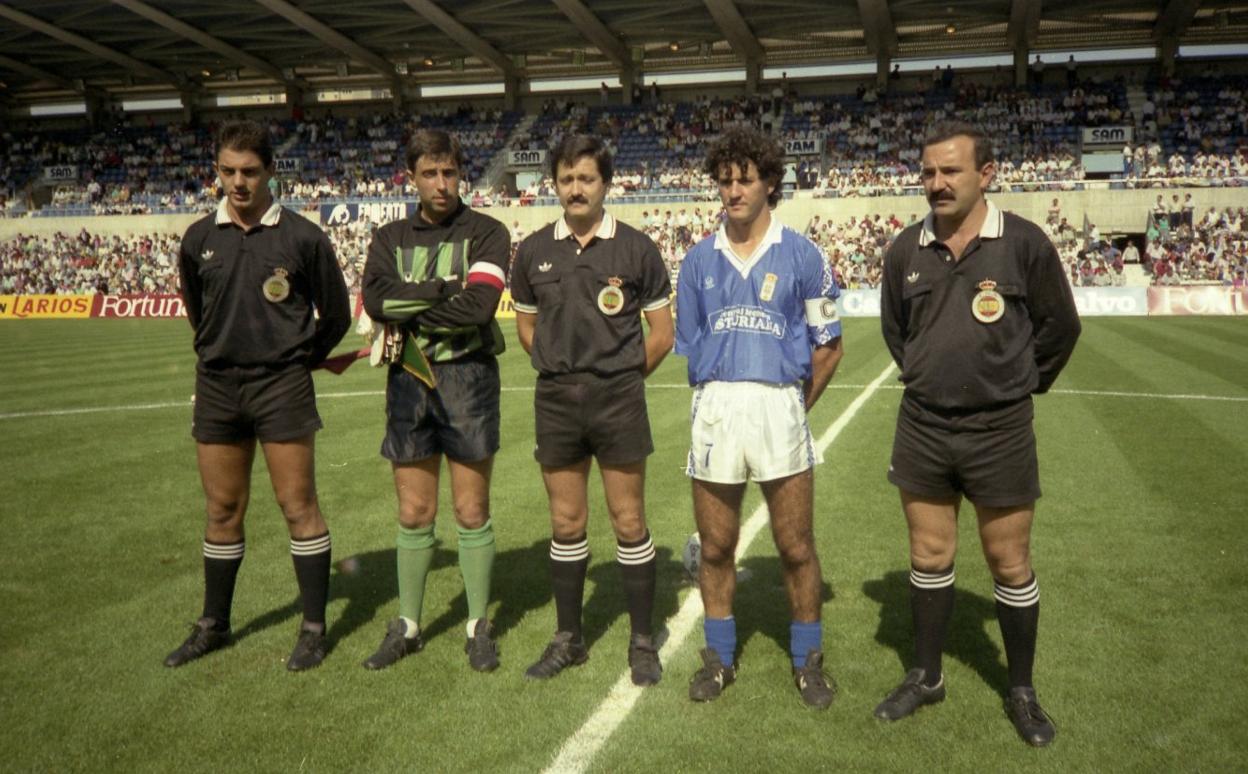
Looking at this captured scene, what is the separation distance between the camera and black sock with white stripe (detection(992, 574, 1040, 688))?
3906mm

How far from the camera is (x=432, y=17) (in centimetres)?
3944

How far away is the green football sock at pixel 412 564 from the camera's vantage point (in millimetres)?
4691

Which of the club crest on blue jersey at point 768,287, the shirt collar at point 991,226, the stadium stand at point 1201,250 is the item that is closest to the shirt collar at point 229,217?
the club crest on blue jersey at point 768,287

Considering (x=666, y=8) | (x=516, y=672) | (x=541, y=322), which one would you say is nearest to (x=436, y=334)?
(x=541, y=322)

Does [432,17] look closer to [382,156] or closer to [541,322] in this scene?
[382,156]

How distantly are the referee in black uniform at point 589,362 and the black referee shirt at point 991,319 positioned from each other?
3.97 ft

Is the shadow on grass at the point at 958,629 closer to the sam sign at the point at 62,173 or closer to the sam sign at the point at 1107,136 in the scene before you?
the sam sign at the point at 1107,136

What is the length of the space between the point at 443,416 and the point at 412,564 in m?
0.78

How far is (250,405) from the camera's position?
4.54 m

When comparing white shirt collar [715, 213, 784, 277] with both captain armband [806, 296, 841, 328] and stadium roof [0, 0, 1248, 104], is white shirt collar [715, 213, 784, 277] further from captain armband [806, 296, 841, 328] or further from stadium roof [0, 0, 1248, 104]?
stadium roof [0, 0, 1248, 104]

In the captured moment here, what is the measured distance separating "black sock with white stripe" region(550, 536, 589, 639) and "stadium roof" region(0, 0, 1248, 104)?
36621 mm

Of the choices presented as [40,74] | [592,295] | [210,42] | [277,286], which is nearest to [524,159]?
[210,42]

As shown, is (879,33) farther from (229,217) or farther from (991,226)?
(229,217)

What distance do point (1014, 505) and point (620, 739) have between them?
1805 mm
